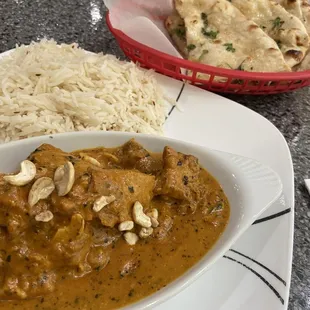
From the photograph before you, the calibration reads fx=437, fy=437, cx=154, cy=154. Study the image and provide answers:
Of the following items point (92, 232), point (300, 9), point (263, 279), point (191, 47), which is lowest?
point (263, 279)

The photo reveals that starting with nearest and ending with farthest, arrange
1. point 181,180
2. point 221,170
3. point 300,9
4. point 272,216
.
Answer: point 181,180 < point 221,170 < point 272,216 < point 300,9

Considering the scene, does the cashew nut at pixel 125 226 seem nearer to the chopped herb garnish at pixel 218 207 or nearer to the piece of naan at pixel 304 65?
the chopped herb garnish at pixel 218 207

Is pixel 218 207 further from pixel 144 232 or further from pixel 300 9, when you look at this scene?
pixel 300 9

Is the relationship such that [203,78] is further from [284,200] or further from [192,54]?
[284,200]

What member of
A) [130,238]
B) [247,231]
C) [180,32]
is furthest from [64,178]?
[180,32]

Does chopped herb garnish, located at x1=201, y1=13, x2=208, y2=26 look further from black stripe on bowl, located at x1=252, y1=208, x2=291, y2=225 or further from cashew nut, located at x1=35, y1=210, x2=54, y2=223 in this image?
cashew nut, located at x1=35, y1=210, x2=54, y2=223

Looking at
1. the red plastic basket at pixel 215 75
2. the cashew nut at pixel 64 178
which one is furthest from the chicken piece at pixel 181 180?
the red plastic basket at pixel 215 75

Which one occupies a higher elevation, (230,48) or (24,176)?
(230,48)
